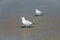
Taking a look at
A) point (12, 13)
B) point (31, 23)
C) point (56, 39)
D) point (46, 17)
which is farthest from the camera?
point (12, 13)

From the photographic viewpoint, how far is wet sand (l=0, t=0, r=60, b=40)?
5.25 meters

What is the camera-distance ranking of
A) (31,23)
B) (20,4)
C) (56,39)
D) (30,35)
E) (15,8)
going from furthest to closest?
(20,4), (15,8), (31,23), (30,35), (56,39)

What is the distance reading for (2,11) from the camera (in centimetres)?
771

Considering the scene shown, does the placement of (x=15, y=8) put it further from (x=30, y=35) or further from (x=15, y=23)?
(x=30, y=35)

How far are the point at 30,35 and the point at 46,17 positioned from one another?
5.19 feet

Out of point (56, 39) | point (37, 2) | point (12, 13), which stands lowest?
point (56, 39)

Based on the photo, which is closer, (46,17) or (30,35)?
(30,35)

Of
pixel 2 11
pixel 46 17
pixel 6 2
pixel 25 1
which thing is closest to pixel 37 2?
pixel 25 1

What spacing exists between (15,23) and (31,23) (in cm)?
45

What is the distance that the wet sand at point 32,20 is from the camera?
5250mm

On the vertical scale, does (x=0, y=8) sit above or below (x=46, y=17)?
above

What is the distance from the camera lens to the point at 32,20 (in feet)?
21.0

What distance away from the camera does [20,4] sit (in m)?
8.79

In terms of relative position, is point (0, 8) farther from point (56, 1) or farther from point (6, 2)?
point (56, 1)
